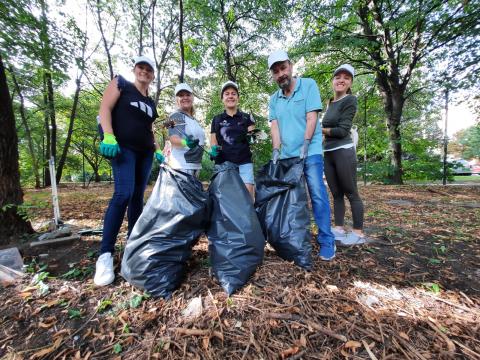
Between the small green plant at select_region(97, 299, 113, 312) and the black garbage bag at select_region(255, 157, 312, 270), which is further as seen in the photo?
the black garbage bag at select_region(255, 157, 312, 270)

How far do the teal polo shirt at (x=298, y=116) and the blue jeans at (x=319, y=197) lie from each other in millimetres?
84

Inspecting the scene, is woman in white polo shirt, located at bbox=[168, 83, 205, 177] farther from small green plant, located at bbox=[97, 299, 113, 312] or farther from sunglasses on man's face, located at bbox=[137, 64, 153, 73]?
small green plant, located at bbox=[97, 299, 113, 312]

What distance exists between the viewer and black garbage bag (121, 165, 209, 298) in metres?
1.38

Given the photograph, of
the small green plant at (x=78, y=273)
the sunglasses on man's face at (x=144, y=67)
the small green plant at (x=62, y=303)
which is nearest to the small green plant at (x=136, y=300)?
the small green plant at (x=62, y=303)

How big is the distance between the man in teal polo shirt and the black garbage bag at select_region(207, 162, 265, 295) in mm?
524

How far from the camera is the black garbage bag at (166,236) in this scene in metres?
1.38

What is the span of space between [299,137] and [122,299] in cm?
174

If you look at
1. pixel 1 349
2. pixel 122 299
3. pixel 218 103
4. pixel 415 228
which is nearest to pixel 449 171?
pixel 415 228

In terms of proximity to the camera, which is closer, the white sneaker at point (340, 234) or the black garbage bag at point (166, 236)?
the black garbage bag at point (166, 236)

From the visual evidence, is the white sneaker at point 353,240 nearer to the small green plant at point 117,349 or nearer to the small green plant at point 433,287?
the small green plant at point 433,287

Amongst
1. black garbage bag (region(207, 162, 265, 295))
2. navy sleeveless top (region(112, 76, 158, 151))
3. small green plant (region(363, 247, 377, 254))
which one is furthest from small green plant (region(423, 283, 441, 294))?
navy sleeveless top (region(112, 76, 158, 151))

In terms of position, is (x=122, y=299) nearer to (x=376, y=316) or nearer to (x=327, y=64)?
(x=376, y=316)

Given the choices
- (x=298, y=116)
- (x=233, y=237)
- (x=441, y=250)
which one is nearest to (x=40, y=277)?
(x=233, y=237)

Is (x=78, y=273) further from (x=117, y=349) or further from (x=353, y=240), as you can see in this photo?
(x=353, y=240)
